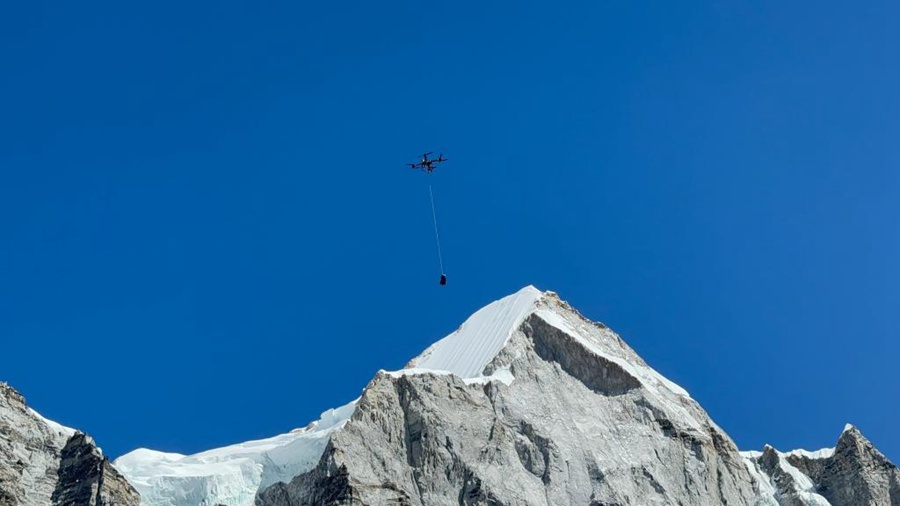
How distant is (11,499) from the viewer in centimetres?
19938

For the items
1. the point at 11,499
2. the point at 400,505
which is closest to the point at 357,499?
the point at 400,505

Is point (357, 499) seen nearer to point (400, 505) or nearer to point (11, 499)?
point (400, 505)

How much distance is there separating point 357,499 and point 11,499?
2969cm

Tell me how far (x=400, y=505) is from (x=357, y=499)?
12.9 ft

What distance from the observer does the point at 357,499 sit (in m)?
198

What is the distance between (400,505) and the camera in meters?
200

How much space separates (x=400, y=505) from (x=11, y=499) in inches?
1312
